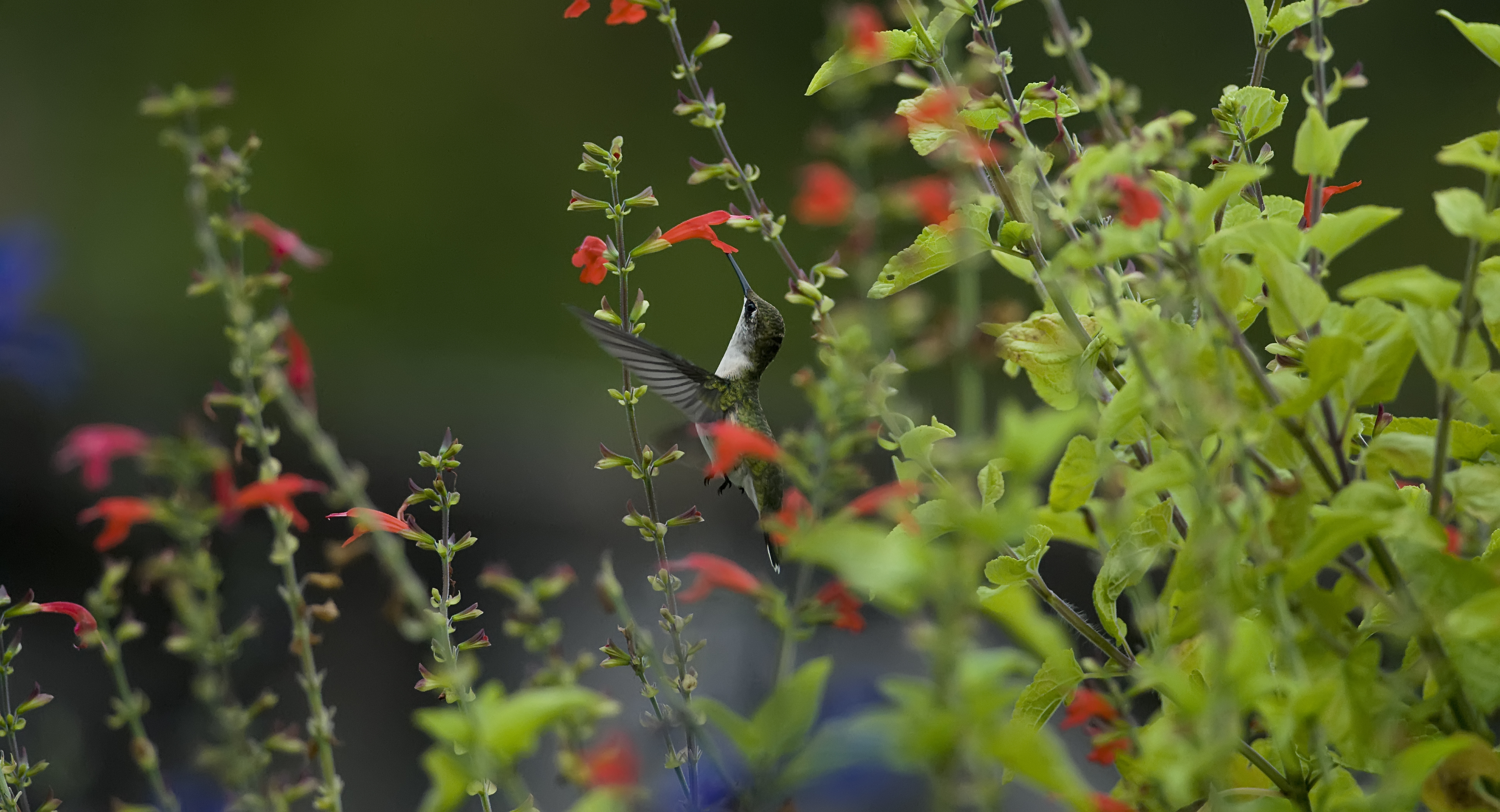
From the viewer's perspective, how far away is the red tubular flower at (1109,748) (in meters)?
0.51

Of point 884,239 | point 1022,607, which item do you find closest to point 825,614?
point 1022,607

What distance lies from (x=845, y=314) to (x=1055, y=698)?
1.06ft

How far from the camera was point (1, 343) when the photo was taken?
2.32 metres

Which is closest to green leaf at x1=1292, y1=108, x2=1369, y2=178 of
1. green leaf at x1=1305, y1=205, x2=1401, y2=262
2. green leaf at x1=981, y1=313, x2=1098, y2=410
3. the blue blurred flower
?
green leaf at x1=1305, y1=205, x2=1401, y2=262

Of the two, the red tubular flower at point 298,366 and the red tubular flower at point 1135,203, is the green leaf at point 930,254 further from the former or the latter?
the red tubular flower at point 298,366

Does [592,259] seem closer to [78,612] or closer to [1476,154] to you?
[78,612]

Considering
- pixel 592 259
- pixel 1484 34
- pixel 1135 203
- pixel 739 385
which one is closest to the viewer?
pixel 1135 203

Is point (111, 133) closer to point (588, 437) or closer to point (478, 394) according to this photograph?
point (478, 394)

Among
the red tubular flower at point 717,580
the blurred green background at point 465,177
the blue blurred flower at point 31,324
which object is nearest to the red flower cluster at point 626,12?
the red tubular flower at point 717,580

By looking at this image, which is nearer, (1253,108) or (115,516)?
(115,516)

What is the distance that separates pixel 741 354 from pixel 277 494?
0.66 meters

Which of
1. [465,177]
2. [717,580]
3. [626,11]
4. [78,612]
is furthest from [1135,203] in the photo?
[465,177]

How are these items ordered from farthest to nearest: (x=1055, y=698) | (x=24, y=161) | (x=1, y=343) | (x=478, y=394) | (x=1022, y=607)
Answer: (x=478, y=394) → (x=24, y=161) → (x=1, y=343) → (x=1055, y=698) → (x=1022, y=607)

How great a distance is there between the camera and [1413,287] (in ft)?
1.67
